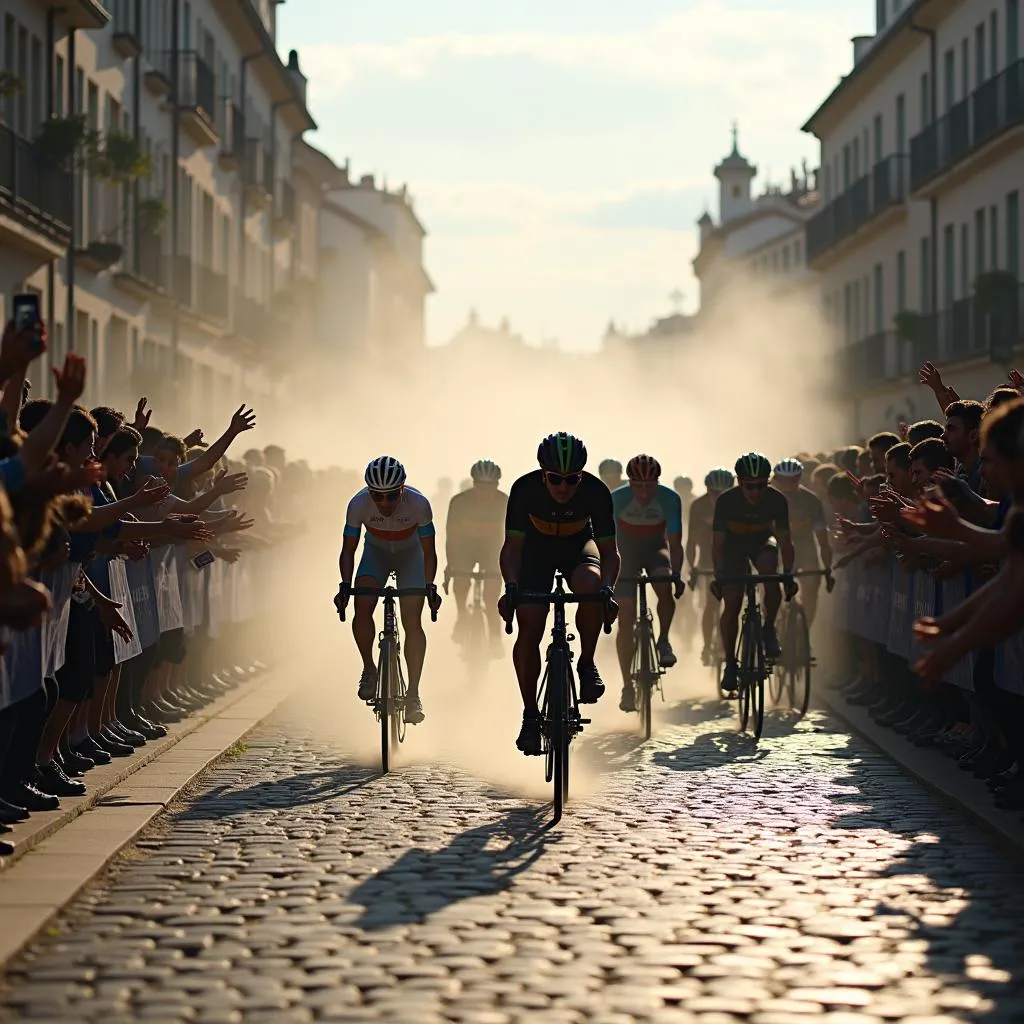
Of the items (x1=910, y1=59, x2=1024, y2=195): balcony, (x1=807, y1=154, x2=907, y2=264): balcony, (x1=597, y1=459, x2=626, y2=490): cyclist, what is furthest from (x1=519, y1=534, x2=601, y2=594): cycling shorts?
(x1=807, y1=154, x2=907, y2=264): balcony

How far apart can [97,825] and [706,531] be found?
1203 cm

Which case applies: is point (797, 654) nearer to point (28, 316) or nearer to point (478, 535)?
point (478, 535)

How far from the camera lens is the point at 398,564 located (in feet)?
46.4

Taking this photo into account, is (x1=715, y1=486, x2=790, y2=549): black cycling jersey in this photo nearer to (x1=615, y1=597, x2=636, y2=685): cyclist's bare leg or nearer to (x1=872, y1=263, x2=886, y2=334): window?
(x1=615, y1=597, x2=636, y2=685): cyclist's bare leg

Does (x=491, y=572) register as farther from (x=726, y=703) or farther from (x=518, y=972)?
(x=518, y=972)

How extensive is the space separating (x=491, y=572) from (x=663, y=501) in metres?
3.60

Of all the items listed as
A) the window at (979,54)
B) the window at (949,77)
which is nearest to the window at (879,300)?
the window at (949,77)

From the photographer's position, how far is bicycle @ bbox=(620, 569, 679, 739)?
15039mm

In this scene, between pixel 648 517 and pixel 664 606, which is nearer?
pixel 664 606

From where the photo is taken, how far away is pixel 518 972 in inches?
275

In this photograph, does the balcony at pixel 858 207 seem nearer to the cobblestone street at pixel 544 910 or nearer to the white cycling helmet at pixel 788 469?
the white cycling helmet at pixel 788 469

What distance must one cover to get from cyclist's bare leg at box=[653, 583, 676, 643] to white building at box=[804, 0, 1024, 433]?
14.6 meters

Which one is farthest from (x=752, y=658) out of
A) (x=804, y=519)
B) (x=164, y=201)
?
(x=164, y=201)

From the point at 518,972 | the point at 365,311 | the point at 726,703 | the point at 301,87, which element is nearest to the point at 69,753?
the point at 518,972
